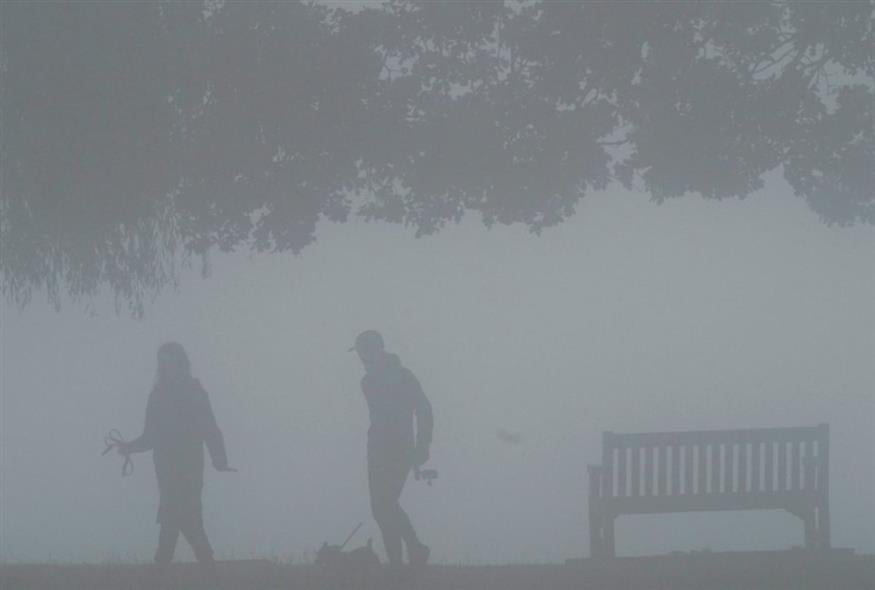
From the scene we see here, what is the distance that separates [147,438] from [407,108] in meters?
3.34

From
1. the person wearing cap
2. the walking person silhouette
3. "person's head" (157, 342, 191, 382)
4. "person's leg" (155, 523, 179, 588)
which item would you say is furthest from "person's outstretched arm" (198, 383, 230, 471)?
the person wearing cap

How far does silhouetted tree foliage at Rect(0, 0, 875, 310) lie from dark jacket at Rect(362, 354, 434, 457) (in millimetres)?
2004

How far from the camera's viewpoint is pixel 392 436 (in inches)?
367

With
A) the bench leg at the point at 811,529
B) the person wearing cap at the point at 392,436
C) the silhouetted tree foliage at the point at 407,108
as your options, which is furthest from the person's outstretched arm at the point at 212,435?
the bench leg at the point at 811,529

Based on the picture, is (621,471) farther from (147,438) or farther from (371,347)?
(147,438)

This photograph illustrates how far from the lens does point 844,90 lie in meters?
10.5

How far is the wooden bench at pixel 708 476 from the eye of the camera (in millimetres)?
10078

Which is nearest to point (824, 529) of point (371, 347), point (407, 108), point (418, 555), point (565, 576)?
point (565, 576)

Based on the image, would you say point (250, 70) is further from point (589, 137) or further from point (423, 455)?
point (423, 455)

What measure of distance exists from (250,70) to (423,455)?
11.6 feet

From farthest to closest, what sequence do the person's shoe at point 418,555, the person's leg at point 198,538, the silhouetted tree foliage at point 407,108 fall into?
the silhouetted tree foliage at point 407,108 → the person's leg at point 198,538 → the person's shoe at point 418,555

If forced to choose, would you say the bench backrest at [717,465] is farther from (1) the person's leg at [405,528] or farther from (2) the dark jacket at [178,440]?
(2) the dark jacket at [178,440]

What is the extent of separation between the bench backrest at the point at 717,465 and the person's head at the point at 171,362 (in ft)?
10.3

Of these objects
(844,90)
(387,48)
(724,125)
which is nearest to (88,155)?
(387,48)
